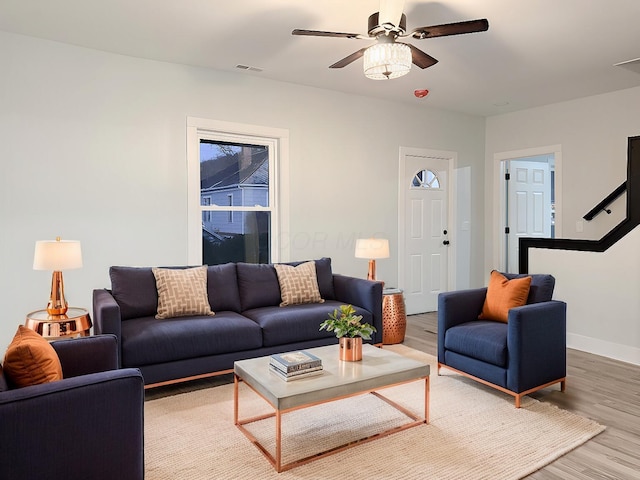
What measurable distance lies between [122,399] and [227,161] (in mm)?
3279

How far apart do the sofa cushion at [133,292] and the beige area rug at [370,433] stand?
0.75m

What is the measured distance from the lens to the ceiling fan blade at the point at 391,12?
108 inches

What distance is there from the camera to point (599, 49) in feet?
12.8

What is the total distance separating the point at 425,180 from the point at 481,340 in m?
3.21

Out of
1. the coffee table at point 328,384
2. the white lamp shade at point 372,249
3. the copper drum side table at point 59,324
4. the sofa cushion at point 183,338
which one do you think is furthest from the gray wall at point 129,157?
the coffee table at point 328,384

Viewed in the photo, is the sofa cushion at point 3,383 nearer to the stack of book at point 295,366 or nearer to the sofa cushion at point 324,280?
the stack of book at point 295,366

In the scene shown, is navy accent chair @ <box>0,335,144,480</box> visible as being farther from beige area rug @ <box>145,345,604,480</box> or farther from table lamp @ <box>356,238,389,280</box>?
table lamp @ <box>356,238,389,280</box>

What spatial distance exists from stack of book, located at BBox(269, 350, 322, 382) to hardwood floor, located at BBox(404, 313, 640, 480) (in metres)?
1.17

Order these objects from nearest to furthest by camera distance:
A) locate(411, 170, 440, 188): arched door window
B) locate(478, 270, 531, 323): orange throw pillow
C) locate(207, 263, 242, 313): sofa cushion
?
locate(478, 270, 531, 323): orange throw pillow → locate(207, 263, 242, 313): sofa cushion → locate(411, 170, 440, 188): arched door window

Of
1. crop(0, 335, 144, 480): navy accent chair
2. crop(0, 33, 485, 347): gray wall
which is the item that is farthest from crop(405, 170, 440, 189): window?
crop(0, 335, 144, 480): navy accent chair

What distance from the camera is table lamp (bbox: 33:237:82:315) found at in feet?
9.91

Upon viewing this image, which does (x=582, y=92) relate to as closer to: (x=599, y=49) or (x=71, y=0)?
(x=599, y=49)

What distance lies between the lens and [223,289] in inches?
156

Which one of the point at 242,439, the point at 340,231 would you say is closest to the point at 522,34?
→ the point at 340,231
